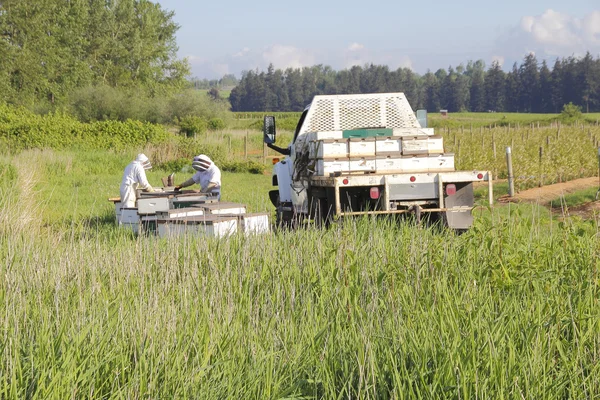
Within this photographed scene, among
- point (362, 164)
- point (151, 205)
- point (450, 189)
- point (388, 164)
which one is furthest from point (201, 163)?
point (450, 189)

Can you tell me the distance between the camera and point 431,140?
37.2ft

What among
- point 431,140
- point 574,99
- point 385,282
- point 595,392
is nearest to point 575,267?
point 385,282

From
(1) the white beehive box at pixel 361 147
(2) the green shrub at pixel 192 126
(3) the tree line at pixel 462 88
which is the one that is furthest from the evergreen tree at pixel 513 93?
(1) the white beehive box at pixel 361 147

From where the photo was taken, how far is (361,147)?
11188 mm

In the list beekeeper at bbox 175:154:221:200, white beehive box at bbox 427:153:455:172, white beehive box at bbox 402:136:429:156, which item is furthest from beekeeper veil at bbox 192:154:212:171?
white beehive box at bbox 427:153:455:172

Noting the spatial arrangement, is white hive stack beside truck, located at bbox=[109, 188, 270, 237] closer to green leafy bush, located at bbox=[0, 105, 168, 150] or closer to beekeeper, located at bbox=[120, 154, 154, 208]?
beekeeper, located at bbox=[120, 154, 154, 208]

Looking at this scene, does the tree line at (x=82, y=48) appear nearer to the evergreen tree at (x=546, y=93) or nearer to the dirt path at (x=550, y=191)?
the dirt path at (x=550, y=191)

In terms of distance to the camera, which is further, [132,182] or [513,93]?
[513,93]

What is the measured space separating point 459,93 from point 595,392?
16081cm

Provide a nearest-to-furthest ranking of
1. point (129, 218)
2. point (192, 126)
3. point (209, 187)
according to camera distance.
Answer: point (129, 218) < point (209, 187) < point (192, 126)

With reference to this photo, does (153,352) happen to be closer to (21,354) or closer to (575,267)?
(21,354)

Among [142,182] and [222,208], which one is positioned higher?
[142,182]

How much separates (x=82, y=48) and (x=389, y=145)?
63674 millimetres

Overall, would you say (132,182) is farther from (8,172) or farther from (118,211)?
(8,172)
